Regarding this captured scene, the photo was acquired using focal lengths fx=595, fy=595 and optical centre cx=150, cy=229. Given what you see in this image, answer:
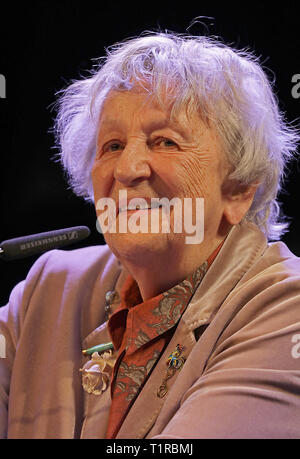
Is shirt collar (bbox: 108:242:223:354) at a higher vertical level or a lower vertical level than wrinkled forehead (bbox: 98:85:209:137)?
lower

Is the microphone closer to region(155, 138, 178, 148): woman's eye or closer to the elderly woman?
the elderly woman

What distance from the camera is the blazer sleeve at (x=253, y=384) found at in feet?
3.87

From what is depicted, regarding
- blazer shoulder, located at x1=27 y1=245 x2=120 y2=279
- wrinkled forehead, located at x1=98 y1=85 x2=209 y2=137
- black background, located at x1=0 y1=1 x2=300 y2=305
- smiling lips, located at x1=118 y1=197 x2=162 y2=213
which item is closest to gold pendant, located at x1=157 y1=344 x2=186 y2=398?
smiling lips, located at x1=118 y1=197 x2=162 y2=213

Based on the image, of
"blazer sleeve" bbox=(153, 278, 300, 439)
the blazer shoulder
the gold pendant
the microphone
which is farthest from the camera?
the blazer shoulder

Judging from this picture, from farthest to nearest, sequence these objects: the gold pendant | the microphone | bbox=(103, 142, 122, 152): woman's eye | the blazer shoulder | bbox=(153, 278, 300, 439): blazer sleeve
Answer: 1. the blazer shoulder
2. bbox=(103, 142, 122, 152): woman's eye
3. the gold pendant
4. the microphone
5. bbox=(153, 278, 300, 439): blazer sleeve

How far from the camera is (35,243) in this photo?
1.37 m

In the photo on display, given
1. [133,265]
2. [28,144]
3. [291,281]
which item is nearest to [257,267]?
[291,281]

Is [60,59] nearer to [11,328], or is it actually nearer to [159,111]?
[159,111]

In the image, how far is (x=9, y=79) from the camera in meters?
2.07

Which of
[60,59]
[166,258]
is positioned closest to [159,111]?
[166,258]

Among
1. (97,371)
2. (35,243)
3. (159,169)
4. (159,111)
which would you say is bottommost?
(97,371)

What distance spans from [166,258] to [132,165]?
0.25 meters

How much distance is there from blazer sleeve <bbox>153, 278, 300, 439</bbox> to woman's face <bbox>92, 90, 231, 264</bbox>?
0.29 metres

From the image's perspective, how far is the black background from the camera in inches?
75.0
